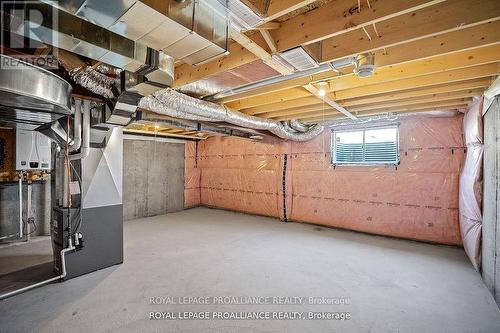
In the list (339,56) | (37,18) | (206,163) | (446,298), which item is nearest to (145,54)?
(37,18)

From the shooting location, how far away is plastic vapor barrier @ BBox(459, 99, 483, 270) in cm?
291

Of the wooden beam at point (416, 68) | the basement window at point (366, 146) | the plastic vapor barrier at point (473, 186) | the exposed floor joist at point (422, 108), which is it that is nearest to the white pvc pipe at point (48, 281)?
the wooden beam at point (416, 68)

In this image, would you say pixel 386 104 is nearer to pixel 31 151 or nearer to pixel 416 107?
pixel 416 107

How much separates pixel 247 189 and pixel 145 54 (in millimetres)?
5050

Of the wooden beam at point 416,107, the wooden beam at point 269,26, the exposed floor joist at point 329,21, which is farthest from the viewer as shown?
the wooden beam at point 416,107

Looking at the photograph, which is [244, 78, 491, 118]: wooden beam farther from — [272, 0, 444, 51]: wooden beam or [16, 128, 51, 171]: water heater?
[16, 128, 51, 171]: water heater

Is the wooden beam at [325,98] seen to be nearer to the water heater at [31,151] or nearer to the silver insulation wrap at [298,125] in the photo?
the silver insulation wrap at [298,125]

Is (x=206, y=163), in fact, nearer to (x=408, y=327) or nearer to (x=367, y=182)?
(x=367, y=182)

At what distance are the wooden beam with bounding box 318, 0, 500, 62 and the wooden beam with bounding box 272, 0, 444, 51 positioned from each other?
0.32 m

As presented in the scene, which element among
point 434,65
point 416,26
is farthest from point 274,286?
point 434,65

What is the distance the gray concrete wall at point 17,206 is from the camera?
3942 millimetres

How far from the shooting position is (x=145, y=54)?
1.57 meters

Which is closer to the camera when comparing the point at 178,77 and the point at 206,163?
the point at 178,77

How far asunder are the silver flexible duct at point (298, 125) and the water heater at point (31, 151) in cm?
432
